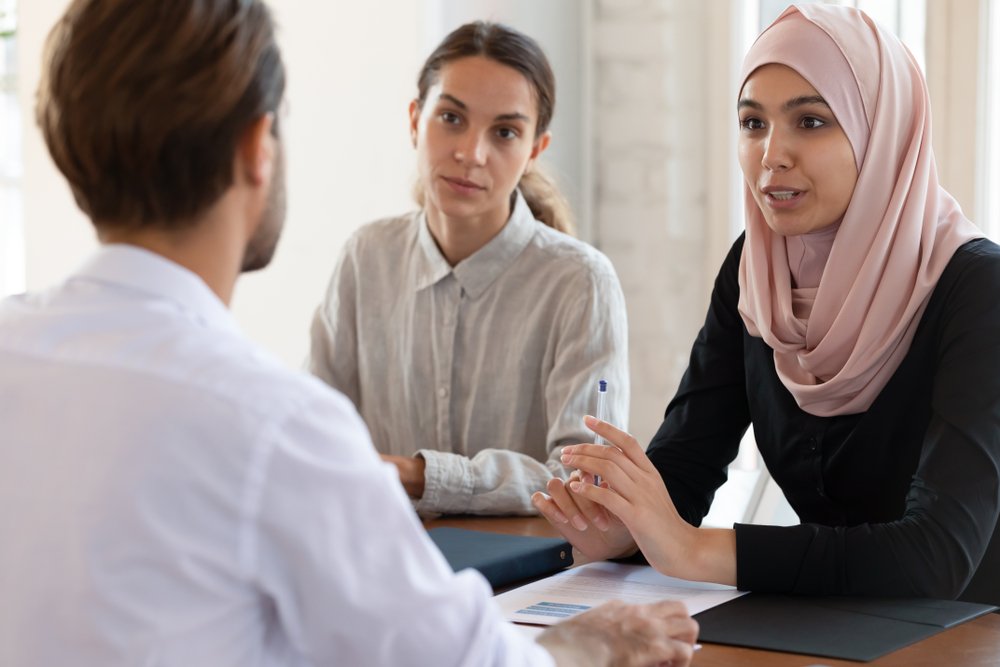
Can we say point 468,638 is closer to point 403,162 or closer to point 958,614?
point 958,614

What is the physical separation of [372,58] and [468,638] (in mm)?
2643

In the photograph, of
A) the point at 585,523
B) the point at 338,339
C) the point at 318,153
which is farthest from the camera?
the point at 318,153

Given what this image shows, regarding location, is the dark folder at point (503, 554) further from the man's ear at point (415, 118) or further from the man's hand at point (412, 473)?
the man's ear at point (415, 118)

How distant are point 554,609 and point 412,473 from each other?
569 millimetres

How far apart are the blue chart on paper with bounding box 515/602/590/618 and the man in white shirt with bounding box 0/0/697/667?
353 millimetres

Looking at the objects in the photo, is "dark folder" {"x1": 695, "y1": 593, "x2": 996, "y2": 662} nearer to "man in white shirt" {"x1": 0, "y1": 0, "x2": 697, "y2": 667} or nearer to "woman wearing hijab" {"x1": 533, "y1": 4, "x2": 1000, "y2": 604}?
Answer: "woman wearing hijab" {"x1": 533, "y1": 4, "x2": 1000, "y2": 604}

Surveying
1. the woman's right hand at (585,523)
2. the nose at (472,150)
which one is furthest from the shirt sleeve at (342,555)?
the nose at (472,150)

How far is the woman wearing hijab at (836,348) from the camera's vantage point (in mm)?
1493

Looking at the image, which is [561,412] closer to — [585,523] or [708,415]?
[708,415]

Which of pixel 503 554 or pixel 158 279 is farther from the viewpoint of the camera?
pixel 503 554

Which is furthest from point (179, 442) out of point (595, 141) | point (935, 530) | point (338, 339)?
point (595, 141)

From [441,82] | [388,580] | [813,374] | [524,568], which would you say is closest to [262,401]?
[388,580]

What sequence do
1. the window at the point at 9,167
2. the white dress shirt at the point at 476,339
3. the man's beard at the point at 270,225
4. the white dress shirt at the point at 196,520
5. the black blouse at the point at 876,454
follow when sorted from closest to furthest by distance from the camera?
the white dress shirt at the point at 196,520 < the man's beard at the point at 270,225 < the black blouse at the point at 876,454 < the white dress shirt at the point at 476,339 < the window at the point at 9,167

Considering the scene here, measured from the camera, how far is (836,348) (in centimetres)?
175
